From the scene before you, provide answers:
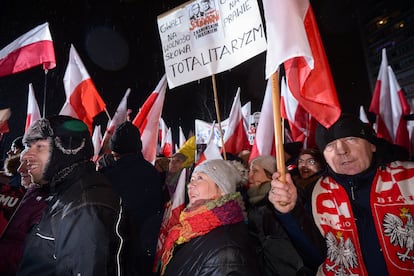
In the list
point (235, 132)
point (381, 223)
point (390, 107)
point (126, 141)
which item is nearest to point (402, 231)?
point (381, 223)

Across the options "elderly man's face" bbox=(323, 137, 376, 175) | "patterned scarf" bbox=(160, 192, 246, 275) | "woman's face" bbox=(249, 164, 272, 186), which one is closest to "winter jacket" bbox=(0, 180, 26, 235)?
"patterned scarf" bbox=(160, 192, 246, 275)

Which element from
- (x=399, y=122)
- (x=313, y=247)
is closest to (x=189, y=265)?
(x=313, y=247)

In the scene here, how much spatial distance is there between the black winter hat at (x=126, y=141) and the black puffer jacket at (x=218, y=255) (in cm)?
136

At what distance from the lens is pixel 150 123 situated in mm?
4406

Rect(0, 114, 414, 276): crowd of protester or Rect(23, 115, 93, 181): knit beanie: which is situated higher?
Rect(23, 115, 93, 181): knit beanie

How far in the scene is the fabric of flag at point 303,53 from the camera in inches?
66.6

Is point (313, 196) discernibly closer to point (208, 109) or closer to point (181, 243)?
point (181, 243)

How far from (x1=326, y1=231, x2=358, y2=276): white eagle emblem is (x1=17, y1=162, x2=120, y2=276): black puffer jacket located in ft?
4.60

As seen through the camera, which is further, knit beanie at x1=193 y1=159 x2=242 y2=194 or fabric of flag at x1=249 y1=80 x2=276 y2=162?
fabric of flag at x1=249 y1=80 x2=276 y2=162

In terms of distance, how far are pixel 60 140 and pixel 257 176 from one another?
1.94 meters

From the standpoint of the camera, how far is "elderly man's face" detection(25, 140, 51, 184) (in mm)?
1831

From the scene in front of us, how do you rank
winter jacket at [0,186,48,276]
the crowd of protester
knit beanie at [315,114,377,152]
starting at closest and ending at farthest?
the crowd of protester < winter jacket at [0,186,48,276] < knit beanie at [315,114,377,152]

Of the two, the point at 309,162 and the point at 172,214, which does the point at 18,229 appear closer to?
the point at 172,214

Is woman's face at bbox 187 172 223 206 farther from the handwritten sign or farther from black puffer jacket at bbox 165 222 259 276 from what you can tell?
the handwritten sign
